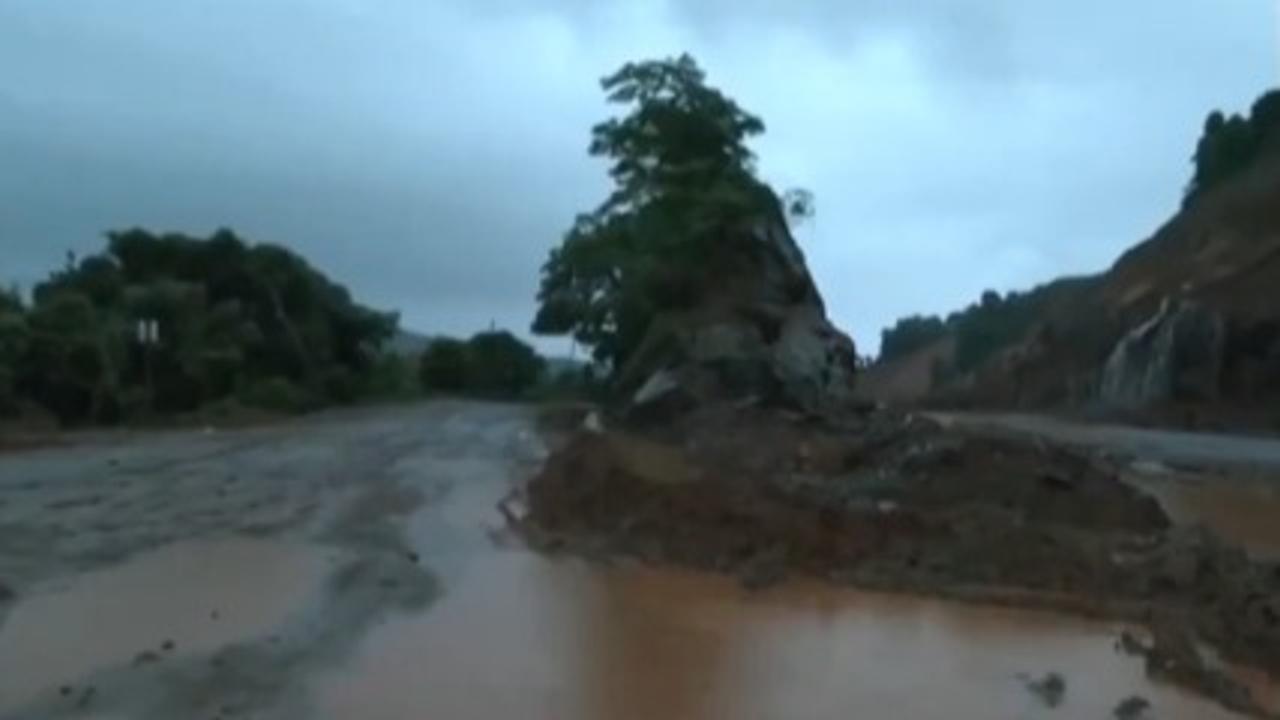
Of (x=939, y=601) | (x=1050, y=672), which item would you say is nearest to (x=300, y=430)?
(x=939, y=601)

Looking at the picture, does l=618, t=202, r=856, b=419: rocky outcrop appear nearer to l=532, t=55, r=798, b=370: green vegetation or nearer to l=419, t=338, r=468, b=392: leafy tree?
l=532, t=55, r=798, b=370: green vegetation

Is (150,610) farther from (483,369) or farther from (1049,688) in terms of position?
(483,369)

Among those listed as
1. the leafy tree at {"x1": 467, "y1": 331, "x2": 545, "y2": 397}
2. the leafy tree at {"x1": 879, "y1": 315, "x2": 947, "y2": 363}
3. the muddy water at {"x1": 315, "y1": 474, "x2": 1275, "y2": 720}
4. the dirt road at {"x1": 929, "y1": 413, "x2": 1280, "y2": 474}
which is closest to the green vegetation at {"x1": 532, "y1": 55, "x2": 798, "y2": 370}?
the dirt road at {"x1": 929, "y1": 413, "x2": 1280, "y2": 474}

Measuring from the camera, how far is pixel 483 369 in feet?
247

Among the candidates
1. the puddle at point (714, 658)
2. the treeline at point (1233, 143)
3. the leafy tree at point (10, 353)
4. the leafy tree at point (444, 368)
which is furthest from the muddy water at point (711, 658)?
the treeline at point (1233, 143)

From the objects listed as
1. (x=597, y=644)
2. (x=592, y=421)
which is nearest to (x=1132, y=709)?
(x=597, y=644)

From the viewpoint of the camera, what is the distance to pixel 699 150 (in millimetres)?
54188

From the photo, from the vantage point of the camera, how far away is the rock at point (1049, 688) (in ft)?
36.2

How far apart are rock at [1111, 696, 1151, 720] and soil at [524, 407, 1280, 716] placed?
543 millimetres

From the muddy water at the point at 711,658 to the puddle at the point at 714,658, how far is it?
0.02 m

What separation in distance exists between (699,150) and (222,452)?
84.5 ft

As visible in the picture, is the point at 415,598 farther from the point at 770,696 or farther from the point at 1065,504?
the point at 1065,504

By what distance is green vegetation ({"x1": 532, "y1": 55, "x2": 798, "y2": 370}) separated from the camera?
49656 millimetres

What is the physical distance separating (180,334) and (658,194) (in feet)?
48.6
